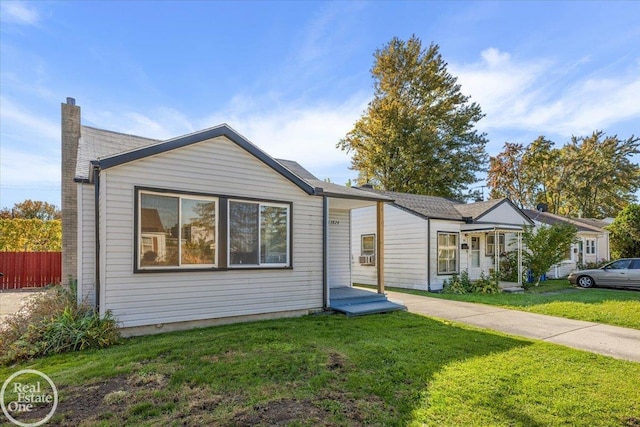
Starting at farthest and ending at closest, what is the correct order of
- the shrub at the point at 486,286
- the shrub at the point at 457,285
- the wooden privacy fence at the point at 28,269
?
the wooden privacy fence at the point at 28,269
the shrub at the point at 457,285
the shrub at the point at 486,286

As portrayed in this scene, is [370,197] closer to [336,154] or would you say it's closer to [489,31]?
[489,31]

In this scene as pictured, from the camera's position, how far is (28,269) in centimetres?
1474

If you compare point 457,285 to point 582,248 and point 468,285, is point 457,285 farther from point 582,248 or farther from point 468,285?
point 582,248

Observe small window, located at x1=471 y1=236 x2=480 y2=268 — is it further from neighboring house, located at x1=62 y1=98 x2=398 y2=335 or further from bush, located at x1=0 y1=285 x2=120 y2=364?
bush, located at x1=0 y1=285 x2=120 y2=364

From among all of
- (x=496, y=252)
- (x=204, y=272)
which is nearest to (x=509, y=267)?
(x=496, y=252)

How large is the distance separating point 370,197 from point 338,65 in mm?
6798

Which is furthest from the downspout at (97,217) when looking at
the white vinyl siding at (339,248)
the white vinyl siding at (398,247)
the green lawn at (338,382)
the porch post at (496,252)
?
the porch post at (496,252)

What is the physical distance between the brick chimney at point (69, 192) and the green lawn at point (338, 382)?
4.94 meters

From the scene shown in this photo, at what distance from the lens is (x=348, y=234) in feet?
36.3

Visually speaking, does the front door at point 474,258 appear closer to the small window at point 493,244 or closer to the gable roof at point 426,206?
the small window at point 493,244

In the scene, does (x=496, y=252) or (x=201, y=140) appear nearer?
(x=201, y=140)

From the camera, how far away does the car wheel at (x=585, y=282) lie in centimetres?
1495

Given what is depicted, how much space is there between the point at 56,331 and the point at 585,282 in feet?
62.3

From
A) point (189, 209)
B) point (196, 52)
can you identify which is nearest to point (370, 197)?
point (189, 209)
